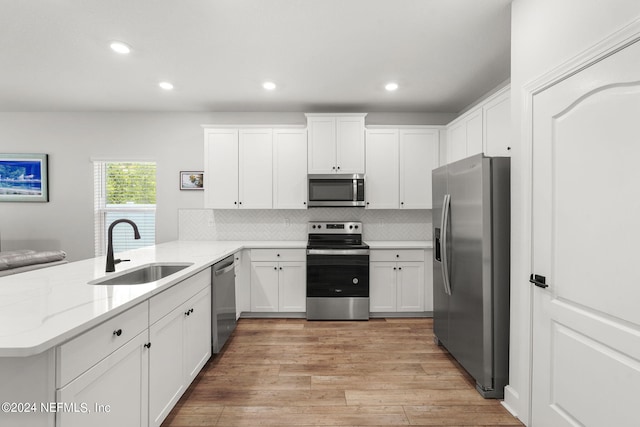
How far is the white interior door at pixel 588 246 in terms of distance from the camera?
4.04 feet

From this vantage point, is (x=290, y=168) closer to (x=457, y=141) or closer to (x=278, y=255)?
(x=278, y=255)

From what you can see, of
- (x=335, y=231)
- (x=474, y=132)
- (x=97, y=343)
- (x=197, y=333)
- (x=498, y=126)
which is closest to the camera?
(x=97, y=343)

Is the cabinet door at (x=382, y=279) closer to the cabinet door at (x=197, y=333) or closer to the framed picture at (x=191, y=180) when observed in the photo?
the cabinet door at (x=197, y=333)

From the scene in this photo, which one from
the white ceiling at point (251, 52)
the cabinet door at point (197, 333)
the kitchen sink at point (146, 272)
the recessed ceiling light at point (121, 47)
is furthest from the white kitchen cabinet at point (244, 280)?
the recessed ceiling light at point (121, 47)

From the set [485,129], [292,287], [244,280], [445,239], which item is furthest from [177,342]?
[485,129]

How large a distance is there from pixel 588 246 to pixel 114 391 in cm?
228

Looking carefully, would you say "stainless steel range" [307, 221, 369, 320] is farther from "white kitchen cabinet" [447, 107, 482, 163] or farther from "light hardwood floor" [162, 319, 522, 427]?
"white kitchen cabinet" [447, 107, 482, 163]

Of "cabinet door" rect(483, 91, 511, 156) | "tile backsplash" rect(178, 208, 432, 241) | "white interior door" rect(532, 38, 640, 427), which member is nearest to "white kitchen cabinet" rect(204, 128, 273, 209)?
"tile backsplash" rect(178, 208, 432, 241)

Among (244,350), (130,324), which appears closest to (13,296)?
(130,324)

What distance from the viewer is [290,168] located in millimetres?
3916

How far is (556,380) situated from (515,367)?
14.4 inches

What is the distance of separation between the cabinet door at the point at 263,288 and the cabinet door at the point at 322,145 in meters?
1.36

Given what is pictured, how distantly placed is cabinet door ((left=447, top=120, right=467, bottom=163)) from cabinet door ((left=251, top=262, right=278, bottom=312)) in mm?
2601

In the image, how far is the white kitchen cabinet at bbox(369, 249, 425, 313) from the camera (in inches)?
146
